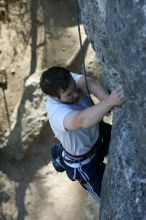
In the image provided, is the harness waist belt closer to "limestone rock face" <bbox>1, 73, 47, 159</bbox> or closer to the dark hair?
the dark hair

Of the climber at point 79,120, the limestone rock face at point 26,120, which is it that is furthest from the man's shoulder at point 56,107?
the limestone rock face at point 26,120

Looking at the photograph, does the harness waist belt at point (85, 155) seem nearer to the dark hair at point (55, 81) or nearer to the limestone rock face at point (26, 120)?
the dark hair at point (55, 81)

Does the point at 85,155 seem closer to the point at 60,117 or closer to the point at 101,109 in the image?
the point at 60,117

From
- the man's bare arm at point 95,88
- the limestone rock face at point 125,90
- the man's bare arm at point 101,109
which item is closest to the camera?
the limestone rock face at point 125,90

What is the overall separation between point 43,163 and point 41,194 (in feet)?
1.11

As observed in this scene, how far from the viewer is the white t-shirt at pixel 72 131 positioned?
2.49 m

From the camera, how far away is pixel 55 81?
2.47 meters

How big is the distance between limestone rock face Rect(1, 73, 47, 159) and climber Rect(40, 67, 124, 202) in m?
2.44

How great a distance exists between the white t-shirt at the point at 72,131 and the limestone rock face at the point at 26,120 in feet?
8.38

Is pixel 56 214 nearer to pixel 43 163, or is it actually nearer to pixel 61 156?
pixel 43 163

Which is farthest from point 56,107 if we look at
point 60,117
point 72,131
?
point 72,131

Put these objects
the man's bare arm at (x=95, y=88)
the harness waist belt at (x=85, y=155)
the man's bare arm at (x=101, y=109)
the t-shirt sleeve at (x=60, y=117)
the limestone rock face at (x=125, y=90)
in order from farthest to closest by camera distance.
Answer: the harness waist belt at (x=85, y=155) → the man's bare arm at (x=95, y=88) → the t-shirt sleeve at (x=60, y=117) → the man's bare arm at (x=101, y=109) → the limestone rock face at (x=125, y=90)

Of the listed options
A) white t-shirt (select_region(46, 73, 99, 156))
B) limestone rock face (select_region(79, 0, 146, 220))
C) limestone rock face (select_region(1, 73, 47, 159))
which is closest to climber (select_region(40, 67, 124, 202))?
white t-shirt (select_region(46, 73, 99, 156))

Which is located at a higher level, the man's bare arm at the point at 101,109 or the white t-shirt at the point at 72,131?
the man's bare arm at the point at 101,109
